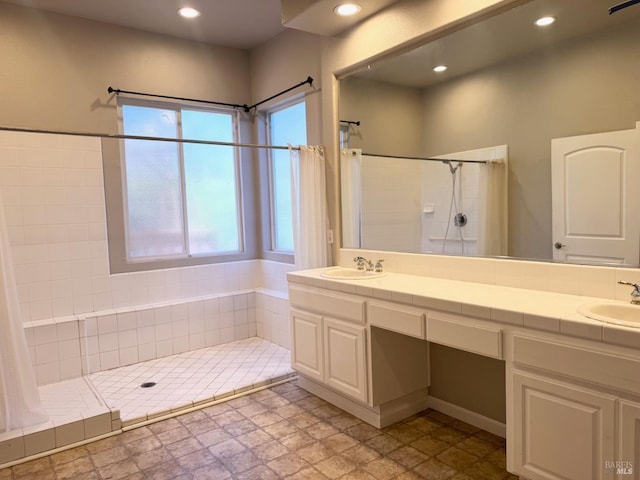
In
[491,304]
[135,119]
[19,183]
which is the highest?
[135,119]

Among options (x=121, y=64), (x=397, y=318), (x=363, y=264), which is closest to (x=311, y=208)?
(x=363, y=264)

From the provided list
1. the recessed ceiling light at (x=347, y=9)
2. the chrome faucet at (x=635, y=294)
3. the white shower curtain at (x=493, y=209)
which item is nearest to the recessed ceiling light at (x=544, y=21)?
the white shower curtain at (x=493, y=209)

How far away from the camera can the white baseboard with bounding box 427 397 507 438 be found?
2.53 m

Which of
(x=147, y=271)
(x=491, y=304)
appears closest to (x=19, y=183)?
(x=147, y=271)

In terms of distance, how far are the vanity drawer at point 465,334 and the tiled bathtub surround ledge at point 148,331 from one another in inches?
84.0

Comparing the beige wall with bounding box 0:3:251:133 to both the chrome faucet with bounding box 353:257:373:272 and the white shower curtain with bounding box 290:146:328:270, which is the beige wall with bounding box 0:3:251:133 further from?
the chrome faucet with bounding box 353:257:373:272

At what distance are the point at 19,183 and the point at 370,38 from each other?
2.89 metres

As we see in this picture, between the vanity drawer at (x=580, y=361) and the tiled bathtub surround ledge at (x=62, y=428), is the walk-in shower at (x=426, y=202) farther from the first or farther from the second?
the tiled bathtub surround ledge at (x=62, y=428)

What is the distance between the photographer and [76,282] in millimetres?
3666

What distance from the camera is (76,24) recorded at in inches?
144

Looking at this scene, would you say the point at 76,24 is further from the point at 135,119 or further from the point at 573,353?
the point at 573,353

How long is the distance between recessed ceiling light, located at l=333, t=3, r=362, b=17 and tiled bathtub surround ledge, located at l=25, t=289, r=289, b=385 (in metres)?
2.45

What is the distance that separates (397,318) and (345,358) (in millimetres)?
Answer: 547

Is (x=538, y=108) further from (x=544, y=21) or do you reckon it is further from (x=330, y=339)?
(x=330, y=339)
